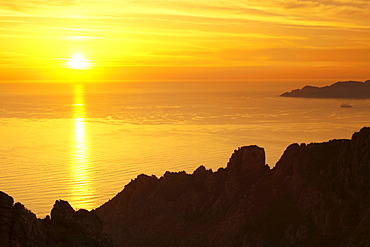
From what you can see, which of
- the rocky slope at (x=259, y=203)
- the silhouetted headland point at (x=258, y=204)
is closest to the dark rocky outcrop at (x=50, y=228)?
the silhouetted headland point at (x=258, y=204)

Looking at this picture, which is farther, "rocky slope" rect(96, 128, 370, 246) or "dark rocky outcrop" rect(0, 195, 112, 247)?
"rocky slope" rect(96, 128, 370, 246)

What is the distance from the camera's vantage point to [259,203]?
82312 mm

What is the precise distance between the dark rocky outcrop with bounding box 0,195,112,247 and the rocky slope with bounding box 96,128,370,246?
33.5 m

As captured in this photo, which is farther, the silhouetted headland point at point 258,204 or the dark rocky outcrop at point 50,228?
the silhouetted headland point at point 258,204

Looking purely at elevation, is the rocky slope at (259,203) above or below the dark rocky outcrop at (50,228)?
below

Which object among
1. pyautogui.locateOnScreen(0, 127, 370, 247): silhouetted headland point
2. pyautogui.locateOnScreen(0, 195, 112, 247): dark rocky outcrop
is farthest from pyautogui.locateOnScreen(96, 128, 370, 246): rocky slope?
pyautogui.locateOnScreen(0, 195, 112, 247): dark rocky outcrop

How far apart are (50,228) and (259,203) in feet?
142

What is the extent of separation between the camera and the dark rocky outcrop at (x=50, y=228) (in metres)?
42.6

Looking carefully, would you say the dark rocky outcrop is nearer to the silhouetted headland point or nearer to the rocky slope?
the silhouetted headland point

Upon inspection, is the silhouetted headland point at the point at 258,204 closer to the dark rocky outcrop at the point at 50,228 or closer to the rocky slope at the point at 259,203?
the rocky slope at the point at 259,203

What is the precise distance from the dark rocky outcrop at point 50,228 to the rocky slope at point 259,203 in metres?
33.5

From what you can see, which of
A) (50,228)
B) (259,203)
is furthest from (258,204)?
(50,228)

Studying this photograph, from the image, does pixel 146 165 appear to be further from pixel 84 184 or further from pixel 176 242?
pixel 176 242

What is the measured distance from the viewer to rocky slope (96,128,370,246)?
72.3m
